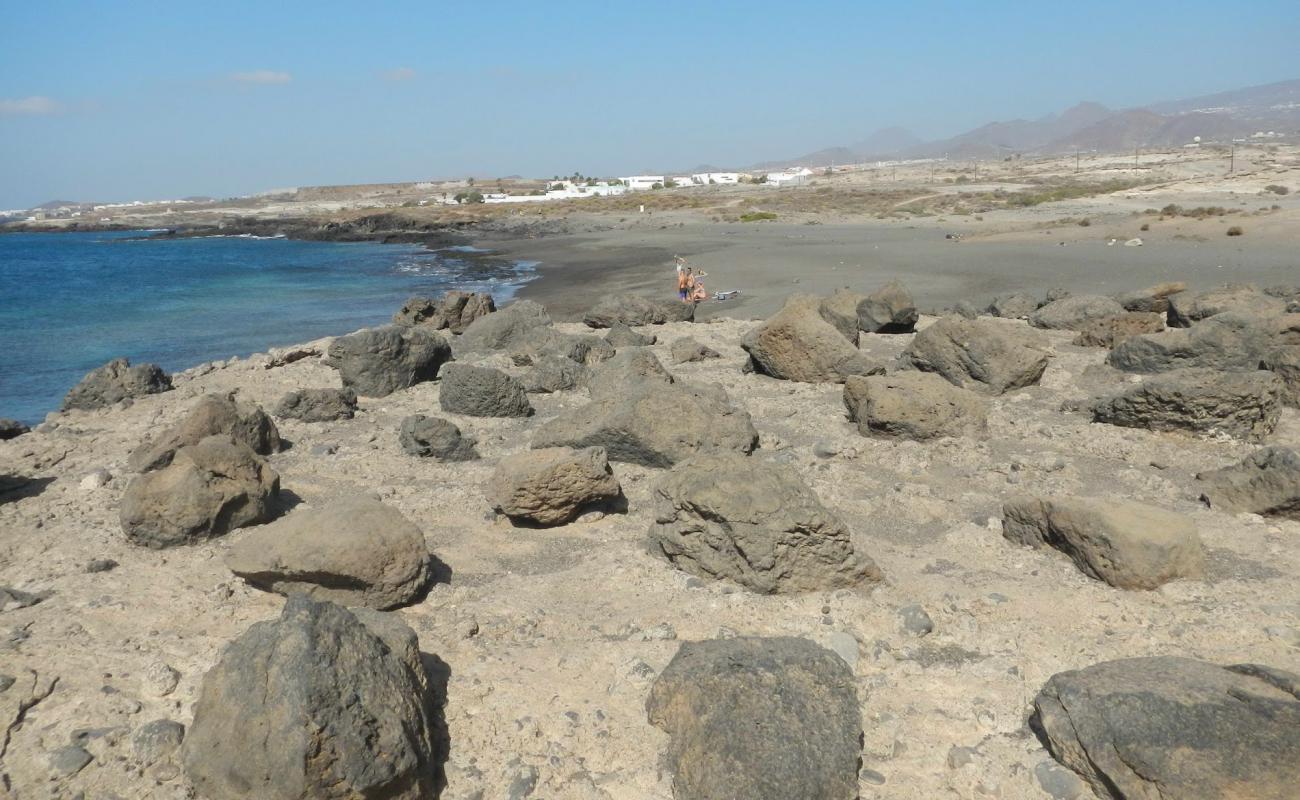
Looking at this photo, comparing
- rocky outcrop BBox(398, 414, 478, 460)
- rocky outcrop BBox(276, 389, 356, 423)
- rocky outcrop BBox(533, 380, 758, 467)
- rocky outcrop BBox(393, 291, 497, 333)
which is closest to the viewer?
rocky outcrop BBox(533, 380, 758, 467)

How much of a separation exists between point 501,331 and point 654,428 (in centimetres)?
673

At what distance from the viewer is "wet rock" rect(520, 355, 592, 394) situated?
11242 millimetres

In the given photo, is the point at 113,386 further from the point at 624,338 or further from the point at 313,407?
the point at 624,338

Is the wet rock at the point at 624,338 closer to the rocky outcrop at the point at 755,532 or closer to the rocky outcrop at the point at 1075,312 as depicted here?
the rocky outcrop at the point at 1075,312

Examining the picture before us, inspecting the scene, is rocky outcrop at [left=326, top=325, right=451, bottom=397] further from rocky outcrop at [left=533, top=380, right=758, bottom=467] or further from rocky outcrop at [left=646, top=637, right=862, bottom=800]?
rocky outcrop at [left=646, top=637, right=862, bottom=800]

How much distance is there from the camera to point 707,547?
5852 millimetres

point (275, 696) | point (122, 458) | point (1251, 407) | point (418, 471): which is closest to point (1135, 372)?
point (1251, 407)

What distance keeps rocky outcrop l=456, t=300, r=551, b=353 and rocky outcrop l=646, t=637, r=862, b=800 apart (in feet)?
33.0

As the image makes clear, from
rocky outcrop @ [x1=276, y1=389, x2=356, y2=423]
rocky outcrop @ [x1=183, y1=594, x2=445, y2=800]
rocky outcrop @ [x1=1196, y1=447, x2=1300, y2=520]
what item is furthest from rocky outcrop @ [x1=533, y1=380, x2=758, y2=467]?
rocky outcrop @ [x1=183, y1=594, x2=445, y2=800]

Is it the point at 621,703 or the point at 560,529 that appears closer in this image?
the point at 621,703

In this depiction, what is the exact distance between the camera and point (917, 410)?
28.2ft

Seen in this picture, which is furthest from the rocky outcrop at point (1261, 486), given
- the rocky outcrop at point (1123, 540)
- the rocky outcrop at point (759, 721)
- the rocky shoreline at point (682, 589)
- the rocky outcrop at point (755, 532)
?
the rocky outcrop at point (759, 721)

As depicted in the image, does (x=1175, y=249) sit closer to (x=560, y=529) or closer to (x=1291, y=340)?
(x=1291, y=340)

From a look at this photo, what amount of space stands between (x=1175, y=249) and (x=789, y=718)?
25.0 metres
